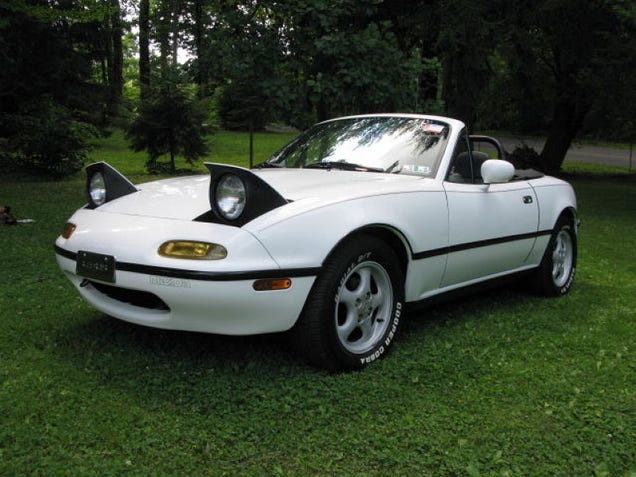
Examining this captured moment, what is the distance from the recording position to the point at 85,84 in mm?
18391

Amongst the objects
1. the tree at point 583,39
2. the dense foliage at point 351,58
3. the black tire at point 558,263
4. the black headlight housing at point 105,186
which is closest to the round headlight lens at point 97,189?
the black headlight housing at point 105,186

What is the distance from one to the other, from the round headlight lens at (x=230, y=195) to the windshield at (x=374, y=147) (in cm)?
126

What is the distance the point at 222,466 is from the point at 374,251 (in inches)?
56.1

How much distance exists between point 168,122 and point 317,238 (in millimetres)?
12875

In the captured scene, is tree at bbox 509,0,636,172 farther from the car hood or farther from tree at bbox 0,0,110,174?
the car hood

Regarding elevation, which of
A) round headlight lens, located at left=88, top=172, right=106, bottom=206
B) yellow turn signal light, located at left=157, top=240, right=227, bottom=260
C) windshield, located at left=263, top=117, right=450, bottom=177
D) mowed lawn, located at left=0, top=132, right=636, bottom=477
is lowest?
mowed lawn, located at left=0, top=132, right=636, bottom=477

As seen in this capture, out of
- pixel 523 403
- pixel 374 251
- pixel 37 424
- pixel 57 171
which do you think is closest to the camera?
pixel 37 424

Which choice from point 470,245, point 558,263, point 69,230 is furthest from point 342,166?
point 558,263

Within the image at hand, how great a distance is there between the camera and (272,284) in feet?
10.1

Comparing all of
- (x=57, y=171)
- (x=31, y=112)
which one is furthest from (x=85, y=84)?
(x=57, y=171)

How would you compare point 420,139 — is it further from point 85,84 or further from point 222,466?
point 85,84

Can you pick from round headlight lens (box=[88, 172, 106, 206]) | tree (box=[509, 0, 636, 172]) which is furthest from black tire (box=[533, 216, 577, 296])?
tree (box=[509, 0, 636, 172])

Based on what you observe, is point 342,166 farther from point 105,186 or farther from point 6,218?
point 6,218

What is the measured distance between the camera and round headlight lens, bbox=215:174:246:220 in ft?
10.3
